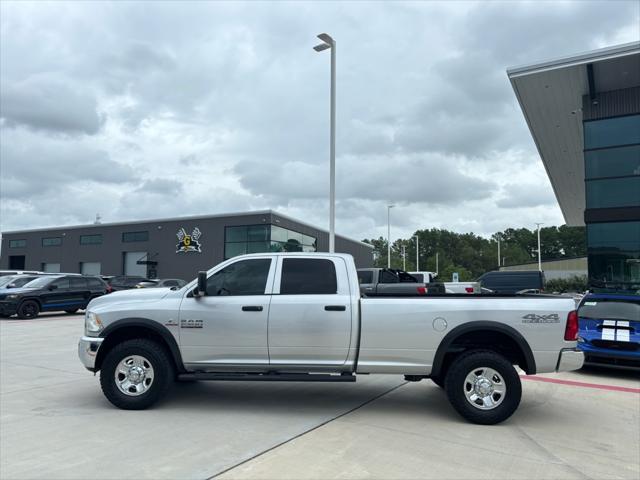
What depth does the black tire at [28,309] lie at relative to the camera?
19.0 m

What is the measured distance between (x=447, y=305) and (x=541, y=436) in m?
1.72

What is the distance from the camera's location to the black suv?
18875 millimetres

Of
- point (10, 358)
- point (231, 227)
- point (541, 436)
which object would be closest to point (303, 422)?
point (541, 436)

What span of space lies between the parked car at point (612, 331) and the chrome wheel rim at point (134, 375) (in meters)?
7.30

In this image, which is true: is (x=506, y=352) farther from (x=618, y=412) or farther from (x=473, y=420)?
Result: (x=618, y=412)

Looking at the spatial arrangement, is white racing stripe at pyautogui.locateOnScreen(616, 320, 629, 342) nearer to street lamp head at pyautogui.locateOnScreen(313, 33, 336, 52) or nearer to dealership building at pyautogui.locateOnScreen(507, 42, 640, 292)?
dealership building at pyautogui.locateOnScreen(507, 42, 640, 292)

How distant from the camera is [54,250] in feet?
178

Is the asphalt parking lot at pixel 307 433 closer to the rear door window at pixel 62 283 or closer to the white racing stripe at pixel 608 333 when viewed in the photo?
the white racing stripe at pixel 608 333

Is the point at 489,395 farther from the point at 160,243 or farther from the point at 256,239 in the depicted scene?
the point at 160,243

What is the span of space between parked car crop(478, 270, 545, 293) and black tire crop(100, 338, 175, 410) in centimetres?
1451

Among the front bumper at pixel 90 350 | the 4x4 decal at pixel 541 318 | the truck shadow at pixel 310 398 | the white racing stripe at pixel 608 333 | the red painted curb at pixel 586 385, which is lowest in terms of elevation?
the red painted curb at pixel 586 385

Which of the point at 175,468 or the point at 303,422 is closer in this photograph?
the point at 175,468

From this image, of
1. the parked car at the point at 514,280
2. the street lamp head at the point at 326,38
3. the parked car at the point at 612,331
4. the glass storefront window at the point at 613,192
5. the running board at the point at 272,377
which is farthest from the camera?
the parked car at the point at 514,280

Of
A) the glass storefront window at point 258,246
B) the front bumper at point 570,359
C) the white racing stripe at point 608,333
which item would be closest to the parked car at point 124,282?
the glass storefront window at point 258,246
